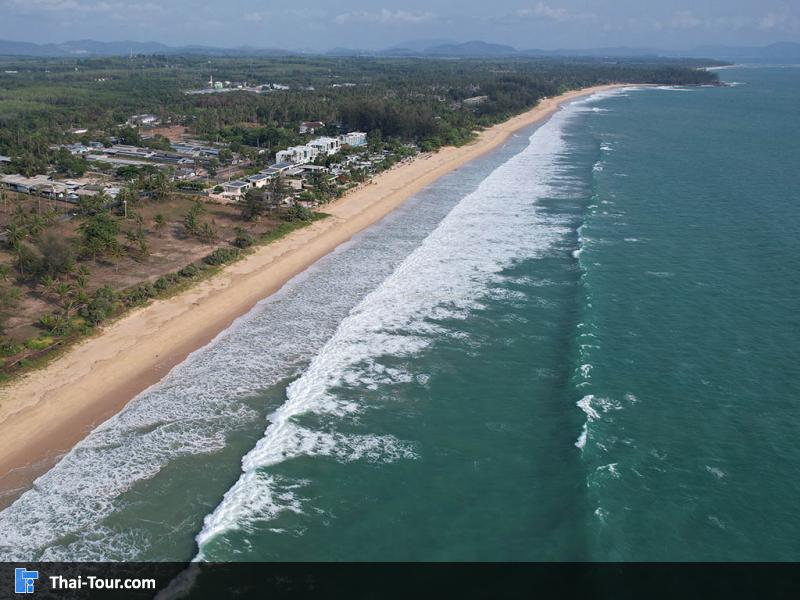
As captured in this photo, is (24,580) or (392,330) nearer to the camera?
(24,580)

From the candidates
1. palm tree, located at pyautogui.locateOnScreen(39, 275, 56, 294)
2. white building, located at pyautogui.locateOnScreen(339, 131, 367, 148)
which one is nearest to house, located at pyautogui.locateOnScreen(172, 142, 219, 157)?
white building, located at pyautogui.locateOnScreen(339, 131, 367, 148)

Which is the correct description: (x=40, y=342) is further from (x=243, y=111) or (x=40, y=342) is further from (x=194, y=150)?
(x=243, y=111)

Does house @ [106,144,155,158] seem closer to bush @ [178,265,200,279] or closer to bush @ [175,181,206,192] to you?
bush @ [175,181,206,192]

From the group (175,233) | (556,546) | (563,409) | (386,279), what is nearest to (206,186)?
(175,233)

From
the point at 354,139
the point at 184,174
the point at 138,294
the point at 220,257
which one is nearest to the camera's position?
the point at 138,294

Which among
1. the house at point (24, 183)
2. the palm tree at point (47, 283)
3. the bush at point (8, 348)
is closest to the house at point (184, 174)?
the house at point (24, 183)

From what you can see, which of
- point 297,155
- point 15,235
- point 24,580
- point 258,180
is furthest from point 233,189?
point 24,580

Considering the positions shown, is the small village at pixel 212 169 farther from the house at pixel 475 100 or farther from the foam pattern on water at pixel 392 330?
the house at pixel 475 100
